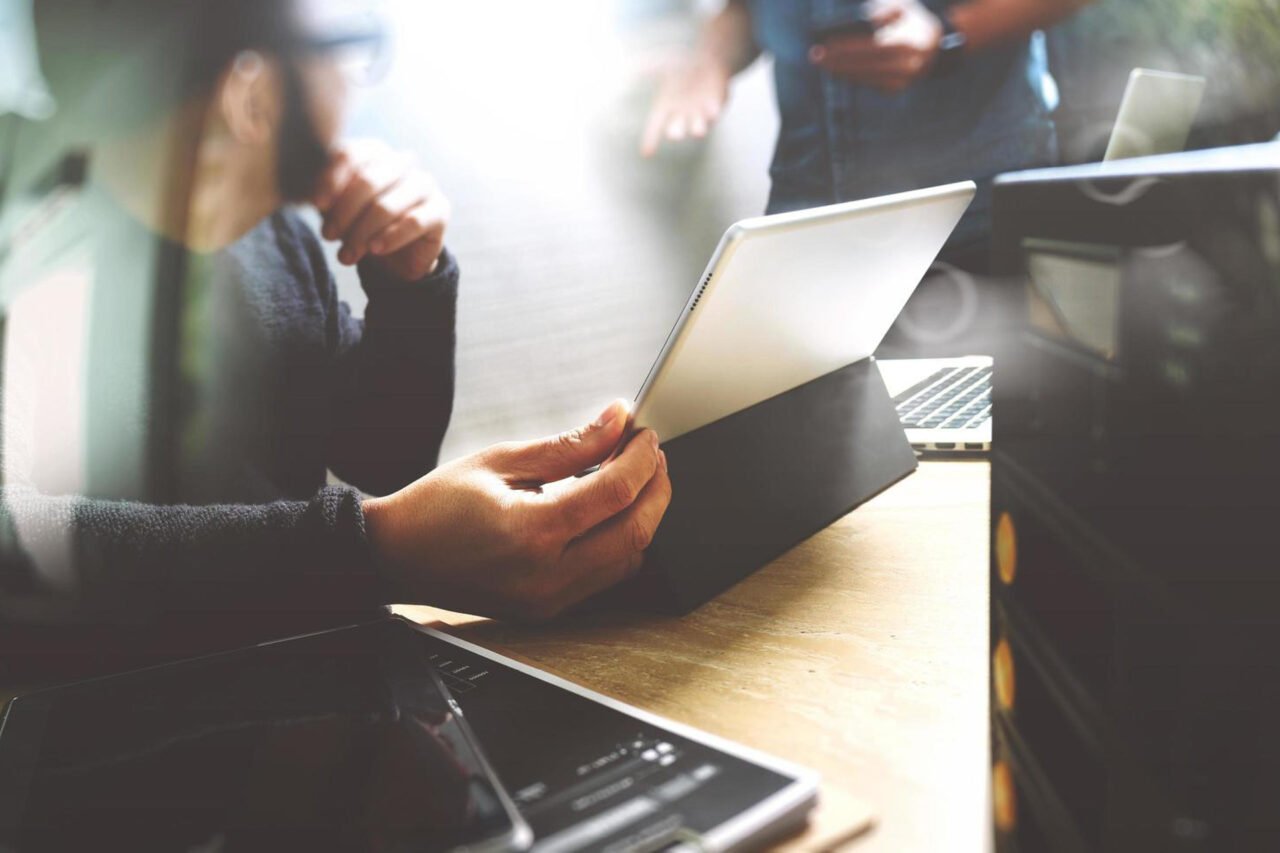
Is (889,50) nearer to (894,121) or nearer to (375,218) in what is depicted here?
(894,121)

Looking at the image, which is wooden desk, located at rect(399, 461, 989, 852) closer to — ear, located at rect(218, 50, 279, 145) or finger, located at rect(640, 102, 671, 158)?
ear, located at rect(218, 50, 279, 145)

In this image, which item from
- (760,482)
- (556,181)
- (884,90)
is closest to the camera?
(760,482)

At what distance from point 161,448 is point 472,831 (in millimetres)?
905

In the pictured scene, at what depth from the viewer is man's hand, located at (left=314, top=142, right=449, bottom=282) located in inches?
47.2

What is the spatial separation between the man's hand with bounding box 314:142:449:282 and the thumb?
66 cm

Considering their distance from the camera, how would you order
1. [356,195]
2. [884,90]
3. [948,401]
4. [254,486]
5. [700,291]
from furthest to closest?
[884,90], [356,195], [254,486], [948,401], [700,291]

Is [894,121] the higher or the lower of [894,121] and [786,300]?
the higher

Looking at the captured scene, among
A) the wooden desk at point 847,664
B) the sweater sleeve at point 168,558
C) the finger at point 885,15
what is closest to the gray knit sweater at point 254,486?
the sweater sleeve at point 168,558

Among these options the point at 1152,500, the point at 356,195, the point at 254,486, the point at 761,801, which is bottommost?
the point at 254,486

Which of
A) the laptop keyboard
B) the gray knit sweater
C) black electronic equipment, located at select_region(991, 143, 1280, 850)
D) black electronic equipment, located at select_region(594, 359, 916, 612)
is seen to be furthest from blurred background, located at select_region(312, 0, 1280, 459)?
black electronic equipment, located at select_region(991, 143, 1280, 850)

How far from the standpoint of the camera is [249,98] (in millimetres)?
1122

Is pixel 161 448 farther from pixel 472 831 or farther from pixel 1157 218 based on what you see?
pixel 1157 218

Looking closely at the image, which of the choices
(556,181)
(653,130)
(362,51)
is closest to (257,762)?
(362,51)

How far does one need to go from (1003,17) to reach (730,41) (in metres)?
0.46
